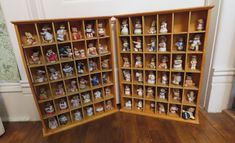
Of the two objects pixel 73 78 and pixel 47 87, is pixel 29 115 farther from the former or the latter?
pixel 73 78

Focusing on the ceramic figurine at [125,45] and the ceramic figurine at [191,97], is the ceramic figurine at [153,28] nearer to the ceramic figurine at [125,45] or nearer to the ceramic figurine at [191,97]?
the ceramic figurine at [125,45]

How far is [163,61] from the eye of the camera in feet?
5.51

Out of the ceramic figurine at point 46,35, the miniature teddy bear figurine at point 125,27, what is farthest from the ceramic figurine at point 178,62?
the ceramic figurine at point 46,35

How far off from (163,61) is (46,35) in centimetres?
126

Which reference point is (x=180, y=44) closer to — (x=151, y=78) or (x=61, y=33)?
(x=151, y=78)

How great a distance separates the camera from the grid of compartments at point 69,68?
1484 millimetres

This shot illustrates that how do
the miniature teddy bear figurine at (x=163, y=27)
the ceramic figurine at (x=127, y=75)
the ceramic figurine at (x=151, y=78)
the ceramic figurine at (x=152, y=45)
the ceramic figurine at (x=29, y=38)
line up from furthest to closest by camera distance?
the ceramic figurine at (x=127, y=75) → the ceramic figurine at (x=151, y=78) → the ceramic figurine at (x=152, y=45) → the miniature teddy bear figurine at (x=163, y=27) → the ceramic figurine at (x=29, y=38)

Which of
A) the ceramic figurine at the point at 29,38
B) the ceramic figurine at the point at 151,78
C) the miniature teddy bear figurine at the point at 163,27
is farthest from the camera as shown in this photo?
the ceramic figurine at the point at 151,78

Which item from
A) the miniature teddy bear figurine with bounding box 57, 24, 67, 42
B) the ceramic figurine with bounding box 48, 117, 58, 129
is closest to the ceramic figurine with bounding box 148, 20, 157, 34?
the miniature teddy bear figurine with bounding box 57, 24, 67, 42

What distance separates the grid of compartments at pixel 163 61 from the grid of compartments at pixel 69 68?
0.22 m

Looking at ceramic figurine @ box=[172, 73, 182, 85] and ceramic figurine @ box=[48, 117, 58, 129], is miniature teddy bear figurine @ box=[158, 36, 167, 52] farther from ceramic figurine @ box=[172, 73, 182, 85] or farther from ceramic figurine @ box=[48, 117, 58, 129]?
ceramic figurine @ box=[48, 117, 58, 129]

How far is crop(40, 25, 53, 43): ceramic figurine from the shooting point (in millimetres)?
1467

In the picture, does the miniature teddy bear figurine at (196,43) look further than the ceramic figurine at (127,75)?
No

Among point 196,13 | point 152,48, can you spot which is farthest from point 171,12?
point 152,48
